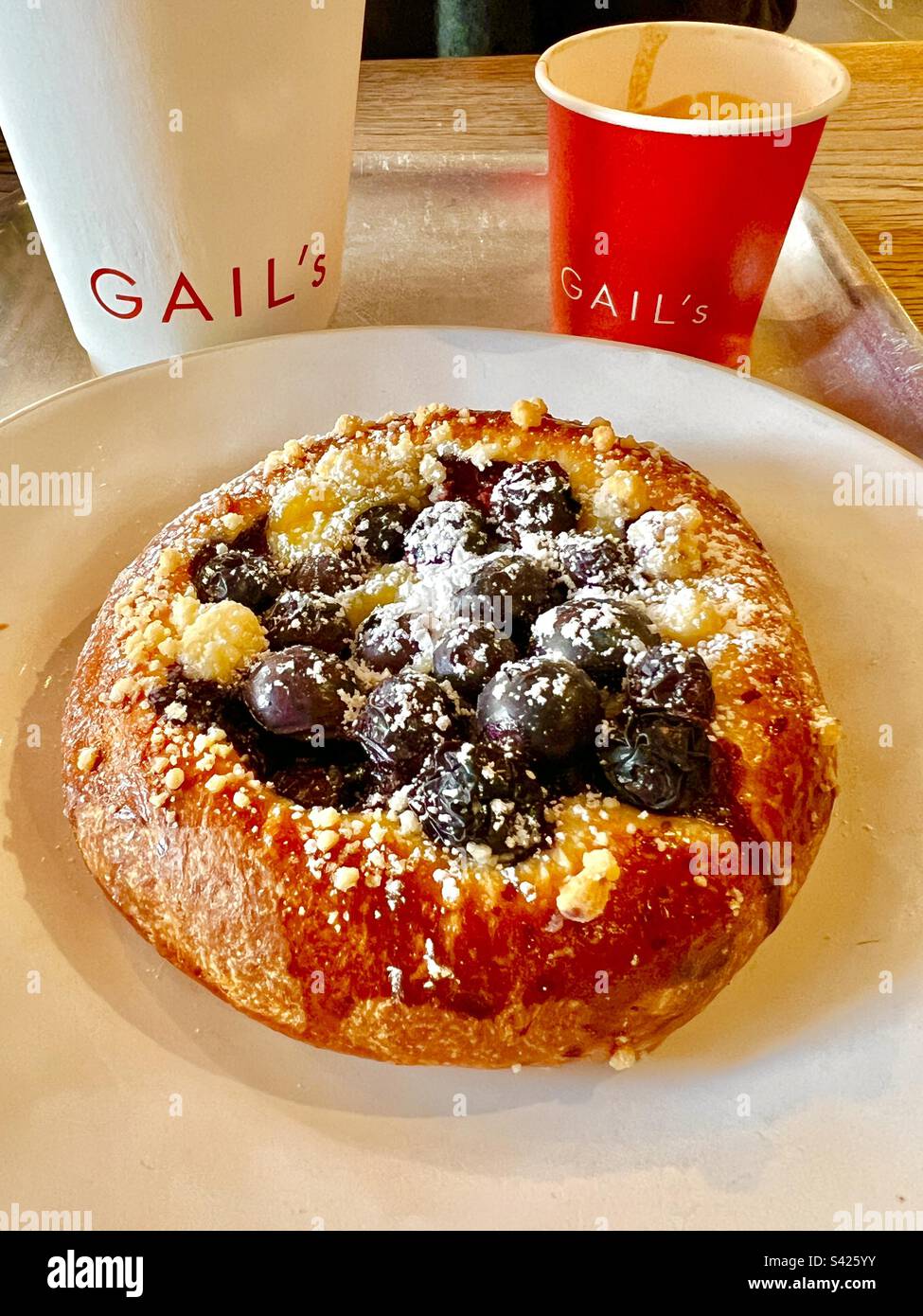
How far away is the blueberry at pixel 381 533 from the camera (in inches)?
44.9

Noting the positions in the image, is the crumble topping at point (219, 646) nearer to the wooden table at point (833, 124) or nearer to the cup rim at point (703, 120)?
the cup rim at point (703, 120)

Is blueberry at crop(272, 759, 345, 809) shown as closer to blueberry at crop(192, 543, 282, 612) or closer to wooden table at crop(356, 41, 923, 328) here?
blueberry at crop(192, 543, 282, 612)

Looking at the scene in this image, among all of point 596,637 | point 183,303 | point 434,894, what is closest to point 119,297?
point 183,303

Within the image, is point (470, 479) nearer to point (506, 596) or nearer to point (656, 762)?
point (506, 596)

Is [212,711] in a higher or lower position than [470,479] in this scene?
lower

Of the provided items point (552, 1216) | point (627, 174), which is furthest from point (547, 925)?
point (627, 174)

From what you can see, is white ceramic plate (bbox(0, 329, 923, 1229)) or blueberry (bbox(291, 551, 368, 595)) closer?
white ceramic plate (bbox(0, 329, 923, 1229))

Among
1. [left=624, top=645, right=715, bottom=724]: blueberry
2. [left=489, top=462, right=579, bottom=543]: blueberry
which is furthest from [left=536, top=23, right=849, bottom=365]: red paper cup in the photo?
[left=624, top=645, right=715, bottom=724]: blueberry

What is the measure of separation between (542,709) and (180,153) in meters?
0.81

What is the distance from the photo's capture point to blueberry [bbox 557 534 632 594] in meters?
1.08

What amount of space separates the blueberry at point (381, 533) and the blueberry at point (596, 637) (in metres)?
0.22

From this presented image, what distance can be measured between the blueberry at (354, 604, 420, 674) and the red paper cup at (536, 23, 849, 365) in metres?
0.67

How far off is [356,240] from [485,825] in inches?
57.7

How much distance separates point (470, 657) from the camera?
97cm
